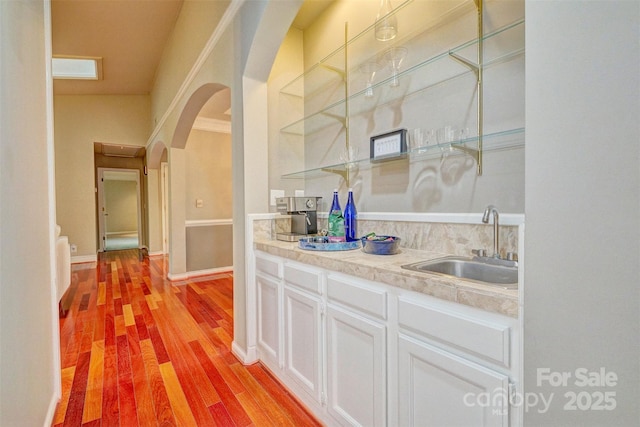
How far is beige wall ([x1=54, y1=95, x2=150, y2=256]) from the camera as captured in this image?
5.88 meters

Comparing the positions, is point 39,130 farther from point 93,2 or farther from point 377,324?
point 93,2

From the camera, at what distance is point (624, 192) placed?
0.58m

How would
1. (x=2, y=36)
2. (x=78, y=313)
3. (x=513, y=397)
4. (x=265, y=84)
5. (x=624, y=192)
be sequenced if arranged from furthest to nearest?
Result: 1. (x=78, y=313)
2. (x=265, y=84)
3. (x=2, y=36)
4. (x=513, y=397)
5. (x=624, y=192)

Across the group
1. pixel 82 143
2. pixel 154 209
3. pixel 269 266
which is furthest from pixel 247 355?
pixel 82 143

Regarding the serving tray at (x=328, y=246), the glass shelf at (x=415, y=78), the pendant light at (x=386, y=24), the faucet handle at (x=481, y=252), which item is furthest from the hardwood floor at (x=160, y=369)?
the pendant light at (x=386, y=24)

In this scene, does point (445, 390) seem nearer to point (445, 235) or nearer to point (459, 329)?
point (459, 329)

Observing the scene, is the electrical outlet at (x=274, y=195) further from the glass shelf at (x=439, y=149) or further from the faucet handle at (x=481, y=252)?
the faucet handle at (x=481, y=252)

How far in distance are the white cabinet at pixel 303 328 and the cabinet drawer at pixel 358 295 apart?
122 millimetres

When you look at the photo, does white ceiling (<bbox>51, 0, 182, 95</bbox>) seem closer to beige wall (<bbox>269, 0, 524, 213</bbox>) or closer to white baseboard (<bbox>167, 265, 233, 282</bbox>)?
beige wall (<bbox>269, 0, 524, 213</bbox>)

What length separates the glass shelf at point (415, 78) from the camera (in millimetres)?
1340

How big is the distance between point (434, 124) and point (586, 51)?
102 centimetres

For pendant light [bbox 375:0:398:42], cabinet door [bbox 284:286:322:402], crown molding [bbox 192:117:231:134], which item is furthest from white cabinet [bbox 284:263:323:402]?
crown molding [bbox 192:117:231:134]

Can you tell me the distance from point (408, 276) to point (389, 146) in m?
0.94

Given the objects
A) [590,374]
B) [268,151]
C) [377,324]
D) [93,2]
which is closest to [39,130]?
[268,151]
